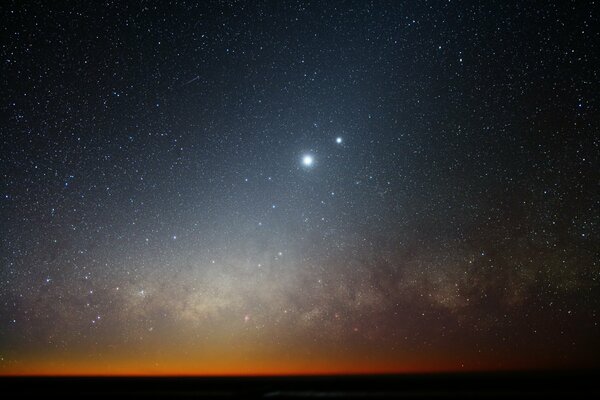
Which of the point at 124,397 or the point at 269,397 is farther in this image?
the point at 124,397

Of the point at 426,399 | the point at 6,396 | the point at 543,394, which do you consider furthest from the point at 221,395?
the point at 543,394

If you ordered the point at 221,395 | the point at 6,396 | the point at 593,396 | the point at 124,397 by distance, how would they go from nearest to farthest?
the point at 593,396 < the point at 221,395 < the point at 124,397 < the point at 6,396

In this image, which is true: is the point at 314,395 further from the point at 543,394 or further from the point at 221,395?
the point at 543,394

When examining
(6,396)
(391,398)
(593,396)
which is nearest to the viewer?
(593,396)

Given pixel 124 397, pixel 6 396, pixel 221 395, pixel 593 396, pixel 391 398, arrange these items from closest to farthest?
pixel 593 396 < pixel 391 398 < pixel 221 395 < pixel 124 397 < pixel 6 396

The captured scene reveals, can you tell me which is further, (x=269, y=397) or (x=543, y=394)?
(x=269, y=397)

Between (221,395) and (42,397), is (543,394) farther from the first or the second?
(42,397)

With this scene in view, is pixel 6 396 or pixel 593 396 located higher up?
pixel 593 396

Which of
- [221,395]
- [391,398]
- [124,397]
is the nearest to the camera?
[391,398]

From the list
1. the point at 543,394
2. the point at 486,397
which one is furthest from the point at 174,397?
the point at 543,394
